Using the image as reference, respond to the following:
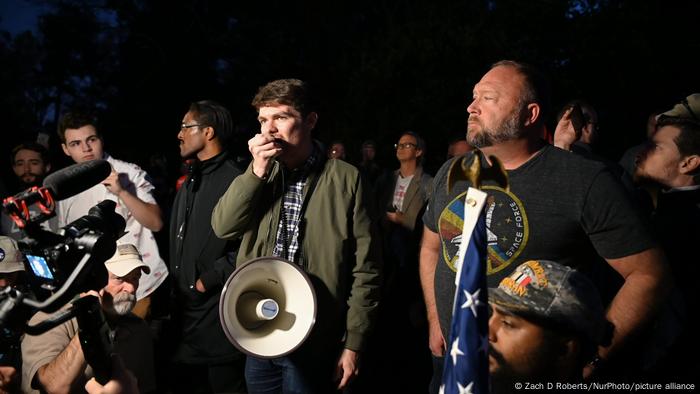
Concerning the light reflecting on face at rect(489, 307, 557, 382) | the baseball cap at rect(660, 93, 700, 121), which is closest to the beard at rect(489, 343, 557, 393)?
the light reflecting on face at rect(489, 307, 557, 382)

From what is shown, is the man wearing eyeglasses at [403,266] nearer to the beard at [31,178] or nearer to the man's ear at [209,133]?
the man's ear at [209,133]

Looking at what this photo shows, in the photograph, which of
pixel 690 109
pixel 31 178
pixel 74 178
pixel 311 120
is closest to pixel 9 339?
pixel 74 178

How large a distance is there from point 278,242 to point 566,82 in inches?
410

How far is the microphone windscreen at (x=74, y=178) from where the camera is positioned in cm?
157

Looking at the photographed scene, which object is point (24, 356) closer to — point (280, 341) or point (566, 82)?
point (280, 341)

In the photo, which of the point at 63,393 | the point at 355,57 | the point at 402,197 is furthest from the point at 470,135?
the point at 355,57

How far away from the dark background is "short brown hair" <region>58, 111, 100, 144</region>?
758 centimetres

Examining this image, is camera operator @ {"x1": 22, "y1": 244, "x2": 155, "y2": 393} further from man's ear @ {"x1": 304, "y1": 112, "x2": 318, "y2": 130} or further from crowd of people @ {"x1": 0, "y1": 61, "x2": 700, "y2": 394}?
man's ear @ {"x1": 304, "y1": 112, "x2": 318, "y2": 130}

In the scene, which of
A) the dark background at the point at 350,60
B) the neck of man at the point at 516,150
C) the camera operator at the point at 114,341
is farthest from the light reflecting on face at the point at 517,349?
the dark background at the point at 350,60

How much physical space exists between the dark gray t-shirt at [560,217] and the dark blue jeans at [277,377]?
98 cm

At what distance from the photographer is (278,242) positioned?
9.19ft

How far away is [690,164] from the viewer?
278cm

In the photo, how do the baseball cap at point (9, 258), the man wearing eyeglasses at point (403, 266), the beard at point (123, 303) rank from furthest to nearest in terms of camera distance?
the man wearing eyeglasses at point (403, 266) < the baseball cap at point (9, 258) < the beard at point (123, 303)

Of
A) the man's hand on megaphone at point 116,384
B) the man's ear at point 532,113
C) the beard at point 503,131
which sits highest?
the man's ear at point 532,113
